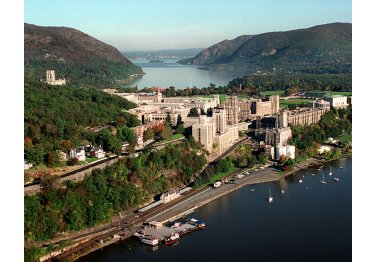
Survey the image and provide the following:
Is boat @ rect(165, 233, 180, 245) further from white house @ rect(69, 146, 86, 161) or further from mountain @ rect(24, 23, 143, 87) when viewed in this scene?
mountain @ rect(24, 23, 143, 87)

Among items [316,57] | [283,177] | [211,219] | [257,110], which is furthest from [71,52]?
[211,219]

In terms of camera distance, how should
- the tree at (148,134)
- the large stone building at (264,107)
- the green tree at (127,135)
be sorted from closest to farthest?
the green tree at (127,135)
the tree at (148,134)
the large stone building at (264,107)

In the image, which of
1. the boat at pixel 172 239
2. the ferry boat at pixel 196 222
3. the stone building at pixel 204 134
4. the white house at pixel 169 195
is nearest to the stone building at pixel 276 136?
the stone building at pixel 204 134

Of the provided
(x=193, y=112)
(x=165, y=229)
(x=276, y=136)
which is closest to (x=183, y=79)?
(x=193, y=112)

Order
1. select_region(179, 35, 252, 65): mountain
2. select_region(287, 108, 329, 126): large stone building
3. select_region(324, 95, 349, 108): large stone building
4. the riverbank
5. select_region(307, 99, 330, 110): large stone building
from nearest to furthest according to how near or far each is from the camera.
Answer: the riverbank → select_region(287, 108, 329, 126): large stone building → select_region(307, 99, 330, 110): large stone building → select_region(324, 95, 349, 108): large stone building → select_region(179, 35, 252, 65): mountain

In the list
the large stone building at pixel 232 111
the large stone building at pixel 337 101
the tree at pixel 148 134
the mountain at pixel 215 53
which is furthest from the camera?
the mountain at pixel 215 53

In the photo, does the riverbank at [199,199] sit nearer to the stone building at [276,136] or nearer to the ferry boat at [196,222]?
the ferry boat at [196,222]

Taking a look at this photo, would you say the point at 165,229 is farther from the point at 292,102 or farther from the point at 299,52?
the point at 299,52

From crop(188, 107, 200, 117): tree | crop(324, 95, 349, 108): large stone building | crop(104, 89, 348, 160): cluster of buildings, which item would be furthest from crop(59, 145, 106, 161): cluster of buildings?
crop(324, 95, 349, 108): large stone building

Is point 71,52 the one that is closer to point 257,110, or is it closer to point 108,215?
point 257,110
